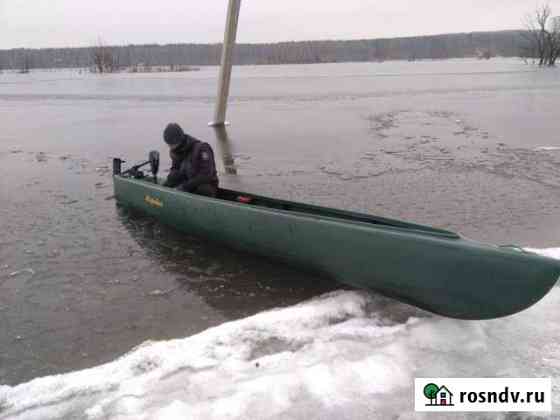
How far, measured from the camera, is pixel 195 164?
6219 mm

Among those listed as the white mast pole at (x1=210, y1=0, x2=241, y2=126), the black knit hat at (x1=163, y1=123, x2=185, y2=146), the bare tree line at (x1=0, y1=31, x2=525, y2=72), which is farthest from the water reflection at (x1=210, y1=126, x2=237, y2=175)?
the bare tree line at (x1=0, y1=31, x2=525, y2=72)

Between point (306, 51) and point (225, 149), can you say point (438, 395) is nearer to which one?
point (225, 149)

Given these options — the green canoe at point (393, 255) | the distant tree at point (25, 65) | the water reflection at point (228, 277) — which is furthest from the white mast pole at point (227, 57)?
the distant tree at point (25, 65)

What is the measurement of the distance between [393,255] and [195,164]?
3035 millimetres

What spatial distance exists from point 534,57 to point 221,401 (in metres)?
67.1

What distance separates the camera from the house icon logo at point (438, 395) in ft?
10.6

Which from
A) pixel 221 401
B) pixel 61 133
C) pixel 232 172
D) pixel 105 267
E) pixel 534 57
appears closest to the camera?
pixel 221 401

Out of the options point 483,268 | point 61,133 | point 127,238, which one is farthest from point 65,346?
point 61,133

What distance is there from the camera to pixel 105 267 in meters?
5.64

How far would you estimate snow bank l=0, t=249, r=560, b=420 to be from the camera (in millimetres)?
3250

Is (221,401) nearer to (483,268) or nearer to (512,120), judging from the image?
(483,268)

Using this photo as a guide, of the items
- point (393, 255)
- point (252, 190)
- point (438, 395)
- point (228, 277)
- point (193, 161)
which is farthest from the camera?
point (252, 190)

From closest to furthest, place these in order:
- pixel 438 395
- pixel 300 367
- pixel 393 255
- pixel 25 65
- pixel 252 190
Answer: pixel 438 395 → pixel 300 367 → pixel 393 255 → pixel 252 190 → pixel 25 65

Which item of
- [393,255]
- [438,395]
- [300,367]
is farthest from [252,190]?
[438,395]
